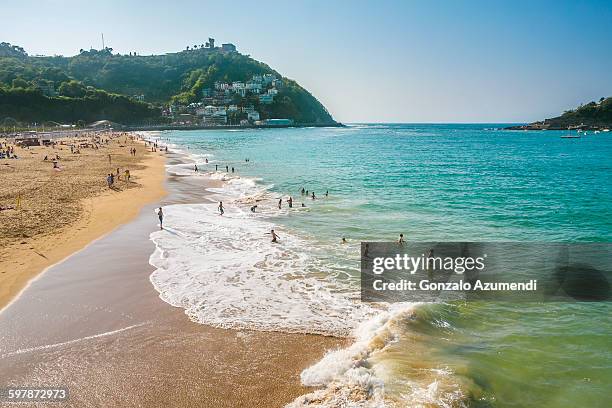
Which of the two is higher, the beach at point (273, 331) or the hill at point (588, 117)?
the hill at point (588, 117)

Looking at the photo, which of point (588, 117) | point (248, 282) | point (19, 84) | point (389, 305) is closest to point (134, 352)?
point (248, 282)

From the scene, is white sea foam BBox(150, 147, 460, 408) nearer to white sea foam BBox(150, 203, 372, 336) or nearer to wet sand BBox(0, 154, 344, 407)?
white sea foam BBox(150, 203, 372, 336)

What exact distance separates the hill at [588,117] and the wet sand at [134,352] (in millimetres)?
197660

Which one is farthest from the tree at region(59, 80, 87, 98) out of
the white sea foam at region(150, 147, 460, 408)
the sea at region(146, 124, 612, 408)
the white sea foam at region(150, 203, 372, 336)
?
the white sea foam at region(150, 147, 460, 408)

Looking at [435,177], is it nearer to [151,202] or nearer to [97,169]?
[151,202]

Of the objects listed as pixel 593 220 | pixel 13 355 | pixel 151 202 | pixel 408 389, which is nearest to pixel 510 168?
pixel 593 220

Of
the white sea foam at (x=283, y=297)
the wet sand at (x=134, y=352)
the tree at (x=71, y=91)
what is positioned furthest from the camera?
the tree at (x=71, y=91)

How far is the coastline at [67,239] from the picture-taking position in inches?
553

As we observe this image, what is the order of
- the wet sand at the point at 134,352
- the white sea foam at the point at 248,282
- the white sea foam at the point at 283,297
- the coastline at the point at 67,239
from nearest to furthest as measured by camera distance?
1. the wet sand at the point at 134,352
2. the white sea foam at the point at 283,297
3. the white sea foam at the point at 248,282
4. the coastline at the point at 67,239

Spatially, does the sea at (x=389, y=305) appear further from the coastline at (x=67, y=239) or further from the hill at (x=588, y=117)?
the hill at (x=588, y=117)

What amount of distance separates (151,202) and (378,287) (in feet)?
64.9

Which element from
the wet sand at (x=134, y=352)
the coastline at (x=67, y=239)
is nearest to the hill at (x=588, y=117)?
the coastline at (x=67, y=239)

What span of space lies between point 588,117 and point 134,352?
21269cm

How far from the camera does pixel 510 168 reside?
55.8 metres
